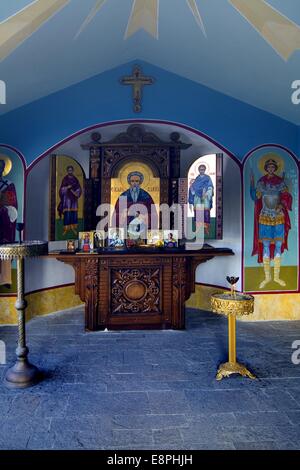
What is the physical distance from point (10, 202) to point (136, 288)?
2.35 m

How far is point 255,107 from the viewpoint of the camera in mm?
6207

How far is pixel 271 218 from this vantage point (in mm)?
6207

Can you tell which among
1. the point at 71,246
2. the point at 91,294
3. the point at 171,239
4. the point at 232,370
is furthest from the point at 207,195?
the point at 232,370

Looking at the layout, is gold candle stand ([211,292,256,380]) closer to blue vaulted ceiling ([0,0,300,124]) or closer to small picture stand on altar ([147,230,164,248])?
small picture stand on altar ([147,230,164,248])

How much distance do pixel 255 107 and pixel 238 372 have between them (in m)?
4.27

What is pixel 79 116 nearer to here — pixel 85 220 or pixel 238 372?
pixel 85 220

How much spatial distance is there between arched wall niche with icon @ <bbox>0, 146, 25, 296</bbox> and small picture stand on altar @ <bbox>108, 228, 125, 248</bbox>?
1402 millimetres

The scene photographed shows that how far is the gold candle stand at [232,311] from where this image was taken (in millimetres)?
3949

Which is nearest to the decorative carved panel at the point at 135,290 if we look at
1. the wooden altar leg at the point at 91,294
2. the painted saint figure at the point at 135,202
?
the wooden altar leg at the point at 91,294

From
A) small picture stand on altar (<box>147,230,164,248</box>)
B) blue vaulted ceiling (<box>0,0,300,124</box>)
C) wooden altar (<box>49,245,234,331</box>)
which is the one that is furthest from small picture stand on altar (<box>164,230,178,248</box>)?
blue vaulted ceiling (<box>0,0,300,124</box>)

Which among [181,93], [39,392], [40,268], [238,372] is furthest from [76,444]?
[181,93]

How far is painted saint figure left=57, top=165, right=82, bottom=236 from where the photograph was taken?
5949 millimetres

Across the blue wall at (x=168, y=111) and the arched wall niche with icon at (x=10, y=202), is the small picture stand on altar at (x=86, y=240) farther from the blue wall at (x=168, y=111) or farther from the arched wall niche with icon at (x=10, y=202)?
the blue wall at (x=168, y=111)

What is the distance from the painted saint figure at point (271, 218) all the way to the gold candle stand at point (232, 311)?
7.52 ft
